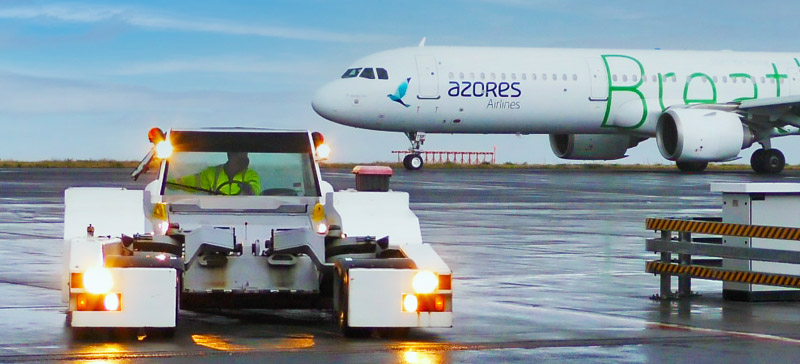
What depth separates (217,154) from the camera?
1071 centimetres

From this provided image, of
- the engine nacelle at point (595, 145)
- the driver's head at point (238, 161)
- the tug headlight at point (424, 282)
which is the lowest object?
the tug headlight at point (424, 282)

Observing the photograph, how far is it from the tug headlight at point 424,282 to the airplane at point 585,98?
2936 cm

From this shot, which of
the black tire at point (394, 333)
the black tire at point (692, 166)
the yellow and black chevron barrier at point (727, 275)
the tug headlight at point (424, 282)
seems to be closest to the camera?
the tug headlight at point (424, 282)

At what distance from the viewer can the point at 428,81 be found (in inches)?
1499

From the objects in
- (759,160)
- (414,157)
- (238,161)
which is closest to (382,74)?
(414,157)

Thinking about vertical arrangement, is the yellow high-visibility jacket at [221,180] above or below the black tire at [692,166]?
below

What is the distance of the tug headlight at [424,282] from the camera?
28.8 feet

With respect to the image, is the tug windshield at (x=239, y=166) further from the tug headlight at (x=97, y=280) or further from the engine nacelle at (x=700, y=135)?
the engine nacelle at (x=700, y=135)

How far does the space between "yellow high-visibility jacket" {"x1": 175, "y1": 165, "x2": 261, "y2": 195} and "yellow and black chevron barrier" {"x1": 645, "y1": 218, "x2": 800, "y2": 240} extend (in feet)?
11.7

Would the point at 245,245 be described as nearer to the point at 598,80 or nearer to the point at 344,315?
the point at 344,315

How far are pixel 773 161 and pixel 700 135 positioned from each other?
3899mm

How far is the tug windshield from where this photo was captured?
10.6 metres

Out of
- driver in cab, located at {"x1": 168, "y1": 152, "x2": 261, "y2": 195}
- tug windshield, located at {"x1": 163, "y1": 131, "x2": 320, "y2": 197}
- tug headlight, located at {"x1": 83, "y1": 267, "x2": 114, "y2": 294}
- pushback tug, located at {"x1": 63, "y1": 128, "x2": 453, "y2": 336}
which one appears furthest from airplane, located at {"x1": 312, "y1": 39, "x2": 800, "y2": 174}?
tug headlight, located at {"x1": 83, "y1": 267, "x2": 114, "y2": 294}

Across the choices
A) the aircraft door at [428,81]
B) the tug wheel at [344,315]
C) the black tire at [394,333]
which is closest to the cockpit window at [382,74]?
the aircraft door at [428,81]
